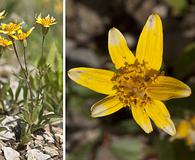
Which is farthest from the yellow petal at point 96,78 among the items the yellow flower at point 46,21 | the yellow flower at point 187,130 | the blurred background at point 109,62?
the yellow flower at point 187,130

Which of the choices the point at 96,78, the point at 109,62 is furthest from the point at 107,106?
the point at 109,62

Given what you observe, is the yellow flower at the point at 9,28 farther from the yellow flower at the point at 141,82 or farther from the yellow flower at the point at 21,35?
the yellow flower at the point at 141,82

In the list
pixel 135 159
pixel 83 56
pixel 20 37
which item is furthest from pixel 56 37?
pixel 83 56

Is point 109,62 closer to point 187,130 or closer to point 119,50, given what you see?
point 187,130

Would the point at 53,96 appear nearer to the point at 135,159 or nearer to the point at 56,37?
the point at 56,37

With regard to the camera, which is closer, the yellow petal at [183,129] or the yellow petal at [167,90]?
the yellow petal at [167,90]

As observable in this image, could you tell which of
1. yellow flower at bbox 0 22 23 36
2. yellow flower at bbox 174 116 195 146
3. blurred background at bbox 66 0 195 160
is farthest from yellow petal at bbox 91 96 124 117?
yellow flower at bbox 174 116 195 146

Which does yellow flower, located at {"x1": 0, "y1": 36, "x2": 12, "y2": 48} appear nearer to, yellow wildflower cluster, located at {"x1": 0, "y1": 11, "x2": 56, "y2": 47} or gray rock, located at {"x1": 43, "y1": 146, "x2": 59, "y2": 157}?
yellow wildflower cluster, located at {"x1": 0, "y1": 11, "x2": 56, "y2": 47}
